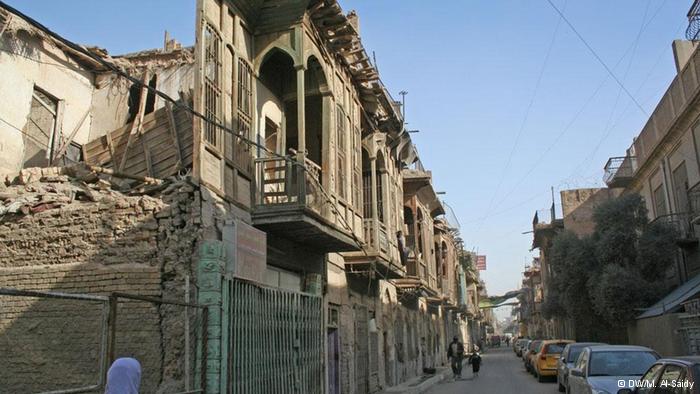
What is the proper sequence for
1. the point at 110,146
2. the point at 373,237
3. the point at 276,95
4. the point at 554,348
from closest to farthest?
the point at 110,146 < the point at 276,95 < the point at 373,237 < the point at 554,348

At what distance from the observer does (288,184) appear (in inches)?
460

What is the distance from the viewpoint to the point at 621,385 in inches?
382

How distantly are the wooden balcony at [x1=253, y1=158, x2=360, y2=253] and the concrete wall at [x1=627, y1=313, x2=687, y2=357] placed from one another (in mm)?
11079

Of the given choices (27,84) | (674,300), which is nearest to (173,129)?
(27,84)

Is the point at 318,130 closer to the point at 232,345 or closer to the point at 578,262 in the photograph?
the point at 232,345

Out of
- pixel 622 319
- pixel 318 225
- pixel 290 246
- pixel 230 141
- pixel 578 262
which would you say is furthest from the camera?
pixel 578 262

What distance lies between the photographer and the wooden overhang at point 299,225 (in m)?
11.3

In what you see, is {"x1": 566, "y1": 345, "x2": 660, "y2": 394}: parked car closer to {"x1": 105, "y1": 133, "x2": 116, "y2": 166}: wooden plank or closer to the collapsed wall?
the collapsed wall

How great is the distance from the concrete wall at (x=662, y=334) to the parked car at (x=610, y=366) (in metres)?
7.10

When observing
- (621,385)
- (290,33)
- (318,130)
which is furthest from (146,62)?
(621,385)

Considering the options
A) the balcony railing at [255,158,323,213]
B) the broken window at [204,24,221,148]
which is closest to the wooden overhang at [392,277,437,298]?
the balcony railing at [255,158,323,213]

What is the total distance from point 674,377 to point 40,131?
11.3m

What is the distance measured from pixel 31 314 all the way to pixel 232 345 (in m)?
3.11

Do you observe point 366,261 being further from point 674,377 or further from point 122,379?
point 122,379
